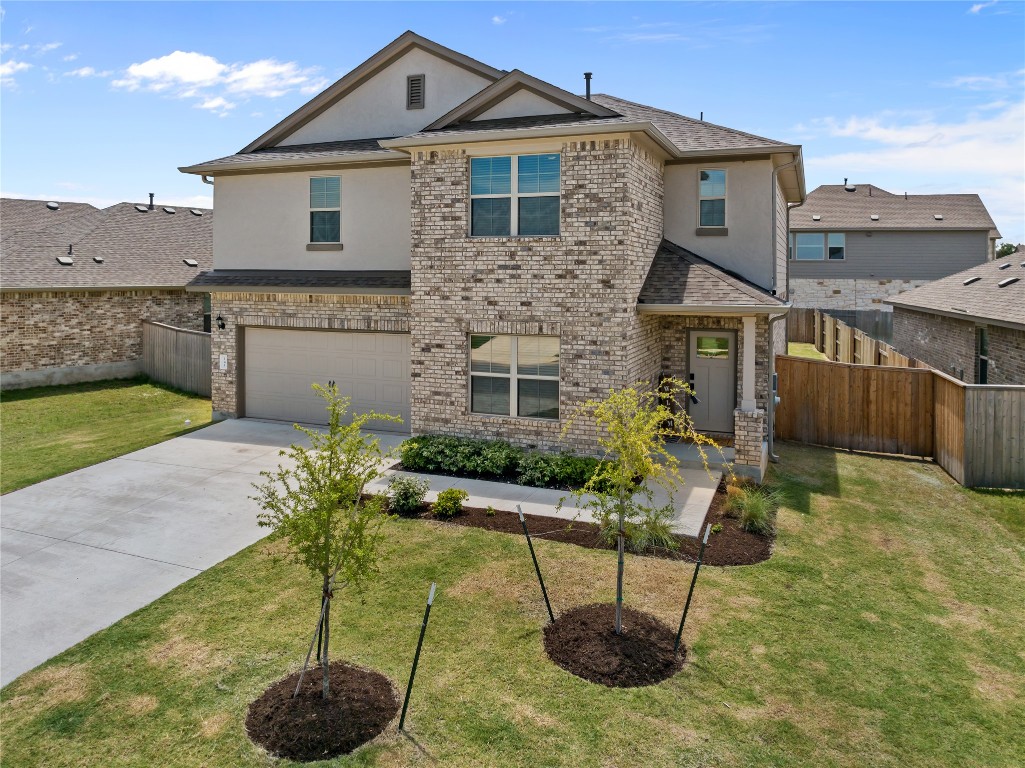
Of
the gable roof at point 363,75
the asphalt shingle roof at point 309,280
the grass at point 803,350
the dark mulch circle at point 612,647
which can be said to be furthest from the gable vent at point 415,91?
the grass at point 803,350

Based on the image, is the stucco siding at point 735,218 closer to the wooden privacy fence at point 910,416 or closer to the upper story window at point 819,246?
the wooden privacy fence at point 910,416

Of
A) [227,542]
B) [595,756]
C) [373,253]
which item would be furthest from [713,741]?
[373,253]

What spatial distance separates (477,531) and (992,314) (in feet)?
41.1

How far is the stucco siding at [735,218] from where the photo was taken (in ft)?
45.4

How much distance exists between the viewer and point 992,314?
14766 mm

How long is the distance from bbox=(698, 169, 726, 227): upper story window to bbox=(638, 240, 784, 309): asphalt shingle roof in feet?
3.13

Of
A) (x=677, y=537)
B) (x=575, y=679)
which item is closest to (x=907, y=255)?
(x=677, y=537)

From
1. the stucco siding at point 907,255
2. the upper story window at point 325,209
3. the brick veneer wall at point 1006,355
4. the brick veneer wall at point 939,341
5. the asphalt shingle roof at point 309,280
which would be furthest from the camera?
the stucco siding at point 907,255

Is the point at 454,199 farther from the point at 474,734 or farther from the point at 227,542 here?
the point at 474,734

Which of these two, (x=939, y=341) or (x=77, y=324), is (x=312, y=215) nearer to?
(x=77, y=324)

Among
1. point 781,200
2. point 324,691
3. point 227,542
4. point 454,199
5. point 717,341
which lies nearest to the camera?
point 324,691

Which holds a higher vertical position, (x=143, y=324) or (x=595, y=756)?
(x=143, y=324)

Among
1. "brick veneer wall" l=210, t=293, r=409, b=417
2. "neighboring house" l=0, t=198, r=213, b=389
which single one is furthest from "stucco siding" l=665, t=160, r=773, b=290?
"neighboring house" l=0, t=198, r=213, b=389

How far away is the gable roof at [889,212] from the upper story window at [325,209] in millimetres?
25701
